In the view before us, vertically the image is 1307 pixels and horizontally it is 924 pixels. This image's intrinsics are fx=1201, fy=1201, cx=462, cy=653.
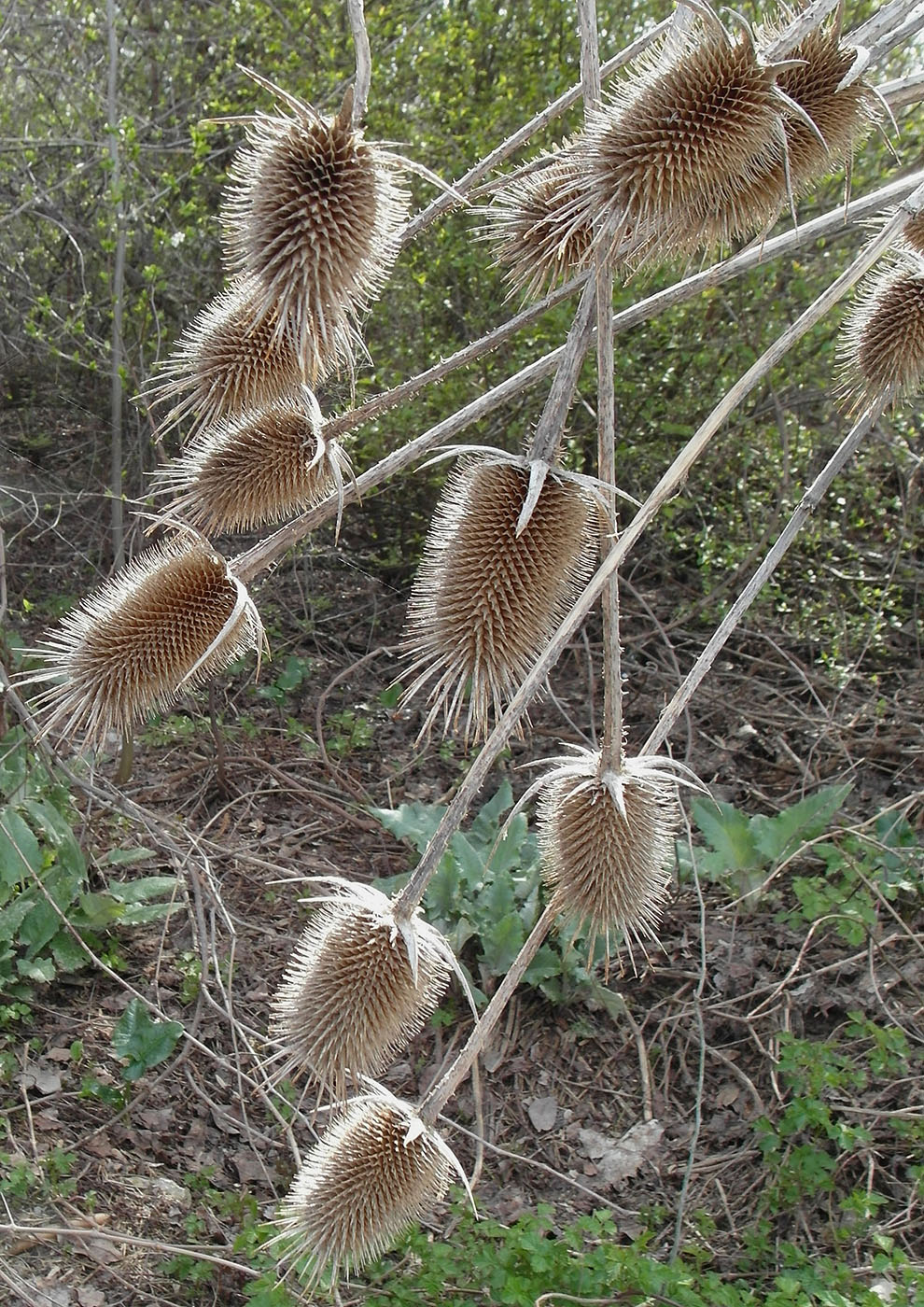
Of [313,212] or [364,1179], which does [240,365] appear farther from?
[364,1179]

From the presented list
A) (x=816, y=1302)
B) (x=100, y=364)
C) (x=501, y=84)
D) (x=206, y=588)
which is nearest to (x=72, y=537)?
(x=100, y=364)

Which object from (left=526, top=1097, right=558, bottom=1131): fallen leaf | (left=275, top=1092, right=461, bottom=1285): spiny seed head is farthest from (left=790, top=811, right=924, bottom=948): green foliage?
(left=275, top=1092, right=461, bottom=1285): spiny seed head

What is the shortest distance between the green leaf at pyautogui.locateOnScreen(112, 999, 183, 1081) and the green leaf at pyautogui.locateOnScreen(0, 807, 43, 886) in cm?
49

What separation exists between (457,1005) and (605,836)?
197 cm

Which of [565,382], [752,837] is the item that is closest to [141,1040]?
[752,837]

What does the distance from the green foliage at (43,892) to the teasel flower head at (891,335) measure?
7.96 feet

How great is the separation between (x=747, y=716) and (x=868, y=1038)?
1686mm

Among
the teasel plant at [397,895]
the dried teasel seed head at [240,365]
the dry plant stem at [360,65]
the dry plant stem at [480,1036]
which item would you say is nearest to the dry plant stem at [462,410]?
the teasel plant at [397,895]

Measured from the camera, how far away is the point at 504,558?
67.3 inches

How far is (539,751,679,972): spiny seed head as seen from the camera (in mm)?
1900

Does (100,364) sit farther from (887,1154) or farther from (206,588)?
(887,1154)

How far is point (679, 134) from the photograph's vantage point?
58.9 inches

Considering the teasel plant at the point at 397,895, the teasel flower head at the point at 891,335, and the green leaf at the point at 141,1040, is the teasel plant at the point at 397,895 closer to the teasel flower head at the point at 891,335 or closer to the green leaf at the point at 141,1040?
the teasel flower head at the point at 891,335

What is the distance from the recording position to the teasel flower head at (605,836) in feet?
6.23
